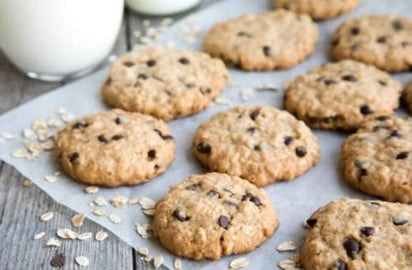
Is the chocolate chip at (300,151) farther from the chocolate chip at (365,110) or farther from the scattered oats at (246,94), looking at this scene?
the scattered oats at (246,94)

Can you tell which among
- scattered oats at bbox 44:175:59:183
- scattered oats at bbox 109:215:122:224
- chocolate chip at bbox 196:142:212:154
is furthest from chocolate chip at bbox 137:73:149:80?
scattered oats at bbox 109:215:122:224

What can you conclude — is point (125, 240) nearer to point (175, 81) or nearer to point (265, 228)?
point (265, 228)

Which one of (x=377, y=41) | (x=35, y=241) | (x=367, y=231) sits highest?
(x=377, y=41)

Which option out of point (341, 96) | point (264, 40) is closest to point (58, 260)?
point (341, 96)

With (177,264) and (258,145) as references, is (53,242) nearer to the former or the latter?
(177,264)

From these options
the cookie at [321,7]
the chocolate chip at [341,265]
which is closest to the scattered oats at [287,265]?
the chocolate chip at [341,265]

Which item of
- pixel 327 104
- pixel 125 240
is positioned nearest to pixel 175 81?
pixel 327 104
